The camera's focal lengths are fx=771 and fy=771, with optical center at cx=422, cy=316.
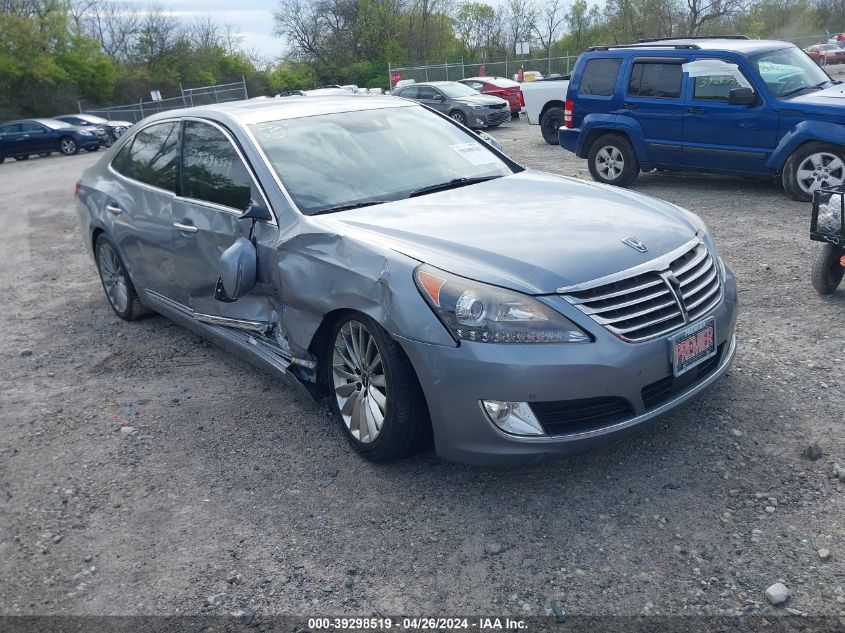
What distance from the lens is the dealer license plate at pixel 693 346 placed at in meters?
3.27

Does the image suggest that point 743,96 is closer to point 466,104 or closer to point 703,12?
point 466,104

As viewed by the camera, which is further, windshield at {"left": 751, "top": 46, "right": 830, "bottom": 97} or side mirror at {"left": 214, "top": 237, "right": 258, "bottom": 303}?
windshield at {"left": 751, "top": 46, "right": 830, "bottom": 97}

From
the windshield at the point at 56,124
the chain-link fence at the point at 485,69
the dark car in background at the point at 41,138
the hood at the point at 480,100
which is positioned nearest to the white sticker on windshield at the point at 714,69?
the hood at the point at 480,100

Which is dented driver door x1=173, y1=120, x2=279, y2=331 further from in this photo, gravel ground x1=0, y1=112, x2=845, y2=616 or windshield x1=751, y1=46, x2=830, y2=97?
windshield x1=751, y1=46, x2=830, y2=97

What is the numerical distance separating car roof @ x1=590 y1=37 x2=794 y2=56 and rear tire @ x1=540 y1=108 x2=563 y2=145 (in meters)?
5.31

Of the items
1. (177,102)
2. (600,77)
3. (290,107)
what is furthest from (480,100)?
(177,102)

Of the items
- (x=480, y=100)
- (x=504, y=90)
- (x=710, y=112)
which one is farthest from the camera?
(x=504, y=90)

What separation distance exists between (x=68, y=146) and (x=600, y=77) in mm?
24283

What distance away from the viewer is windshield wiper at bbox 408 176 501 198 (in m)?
4.25

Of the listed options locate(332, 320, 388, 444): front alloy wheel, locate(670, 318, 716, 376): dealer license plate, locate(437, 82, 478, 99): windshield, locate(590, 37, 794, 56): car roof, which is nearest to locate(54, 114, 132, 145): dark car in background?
locate(437, 82, 478, 99): windshield

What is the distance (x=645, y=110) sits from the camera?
9930mm

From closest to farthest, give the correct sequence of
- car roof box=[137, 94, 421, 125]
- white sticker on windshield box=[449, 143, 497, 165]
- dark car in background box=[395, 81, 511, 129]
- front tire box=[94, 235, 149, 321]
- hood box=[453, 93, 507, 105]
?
car roof box=[137, 94, 421, 125]
white sticker on windshield box=[449, 143, 497, 165]
front tire box=[94, 235, 149, 321]
dark car in background box=[395, 81, 511, 129]
hood box=[453, 93, 507, 105]

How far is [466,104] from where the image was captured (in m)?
20.3

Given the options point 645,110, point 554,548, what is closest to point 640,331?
point 554,548
